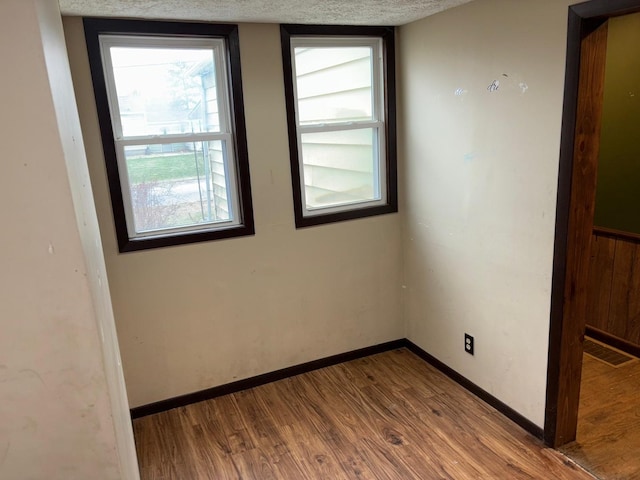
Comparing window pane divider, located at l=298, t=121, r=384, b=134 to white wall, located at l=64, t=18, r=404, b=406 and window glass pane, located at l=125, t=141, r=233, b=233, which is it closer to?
white wall, located at l=64, t=18, r=404, b=406

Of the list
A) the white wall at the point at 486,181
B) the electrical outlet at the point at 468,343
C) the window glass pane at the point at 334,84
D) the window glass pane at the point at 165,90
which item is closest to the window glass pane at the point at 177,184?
the window glass pane at the point at 165,90

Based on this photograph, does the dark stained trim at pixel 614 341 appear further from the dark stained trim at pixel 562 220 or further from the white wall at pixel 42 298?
the white wall at pixel 42 298

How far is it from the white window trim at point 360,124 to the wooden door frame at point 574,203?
4.23ft

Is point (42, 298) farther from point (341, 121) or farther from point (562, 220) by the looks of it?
point (341, 121)

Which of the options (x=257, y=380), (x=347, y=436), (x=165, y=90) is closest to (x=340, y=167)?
(x=165, y=90)

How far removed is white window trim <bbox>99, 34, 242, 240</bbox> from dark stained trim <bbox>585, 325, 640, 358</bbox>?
2665 millimetres

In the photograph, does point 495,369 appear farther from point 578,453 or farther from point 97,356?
point 97,356

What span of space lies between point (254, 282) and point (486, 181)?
58.0 inches

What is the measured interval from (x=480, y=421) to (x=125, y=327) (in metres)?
2.04

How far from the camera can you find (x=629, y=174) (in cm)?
317

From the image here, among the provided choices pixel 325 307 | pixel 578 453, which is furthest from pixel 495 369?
pixel 325 307

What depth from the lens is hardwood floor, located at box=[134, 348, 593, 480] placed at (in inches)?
88.7

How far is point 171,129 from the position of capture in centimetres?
256

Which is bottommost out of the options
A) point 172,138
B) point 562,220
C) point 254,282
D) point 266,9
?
point 254,282
